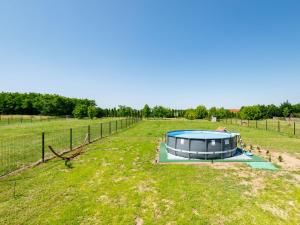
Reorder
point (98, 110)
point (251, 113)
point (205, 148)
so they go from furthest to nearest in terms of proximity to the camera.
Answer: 1. point (98, 110)
2. point (251, 113)
3. point (205, 148)

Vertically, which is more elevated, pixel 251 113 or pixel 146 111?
pixel 146 111

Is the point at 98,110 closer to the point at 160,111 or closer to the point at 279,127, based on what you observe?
the point at 160,111

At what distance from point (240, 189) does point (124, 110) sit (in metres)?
68.7

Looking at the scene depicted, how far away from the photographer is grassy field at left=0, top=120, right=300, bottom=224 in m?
4.09

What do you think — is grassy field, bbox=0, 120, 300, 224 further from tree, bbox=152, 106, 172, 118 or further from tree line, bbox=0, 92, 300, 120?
tree, bbox=152, 106, 172, 118

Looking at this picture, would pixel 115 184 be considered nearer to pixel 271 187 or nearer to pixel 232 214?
pixel 232 214

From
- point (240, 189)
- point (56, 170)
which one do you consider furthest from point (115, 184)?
point (240, 189)

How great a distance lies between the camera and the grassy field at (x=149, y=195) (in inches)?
161

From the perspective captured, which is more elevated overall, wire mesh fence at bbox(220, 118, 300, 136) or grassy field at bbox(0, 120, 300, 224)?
wire mesh fence at bbox(220, 118, 300, 136)

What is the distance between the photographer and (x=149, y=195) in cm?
520

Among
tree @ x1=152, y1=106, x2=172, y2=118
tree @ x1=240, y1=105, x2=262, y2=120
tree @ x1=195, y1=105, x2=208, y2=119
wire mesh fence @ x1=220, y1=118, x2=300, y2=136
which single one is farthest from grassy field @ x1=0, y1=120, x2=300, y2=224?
tree @ x1=152, y1=106, x2=172, y2=118

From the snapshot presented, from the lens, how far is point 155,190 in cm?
552

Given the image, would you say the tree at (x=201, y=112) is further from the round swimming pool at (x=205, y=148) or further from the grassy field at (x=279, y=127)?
the round swimming pool at (x=205, y=148)

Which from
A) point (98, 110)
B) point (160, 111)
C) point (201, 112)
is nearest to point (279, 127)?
point (201, 112)
